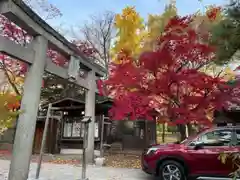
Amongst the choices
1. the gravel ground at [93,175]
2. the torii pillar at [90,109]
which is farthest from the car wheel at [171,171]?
the torii pillar at [90,109]

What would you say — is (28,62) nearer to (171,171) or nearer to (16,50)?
(16,50)

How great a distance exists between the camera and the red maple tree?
926cm

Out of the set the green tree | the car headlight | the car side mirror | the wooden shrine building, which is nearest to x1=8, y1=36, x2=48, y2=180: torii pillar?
the car headlight

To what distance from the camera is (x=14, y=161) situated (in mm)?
5457

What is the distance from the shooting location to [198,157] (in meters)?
6.65

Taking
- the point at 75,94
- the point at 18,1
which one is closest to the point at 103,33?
the point at 75,94

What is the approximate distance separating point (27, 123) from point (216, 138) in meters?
4.94

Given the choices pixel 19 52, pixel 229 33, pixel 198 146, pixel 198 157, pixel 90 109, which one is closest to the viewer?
pixel 229 33

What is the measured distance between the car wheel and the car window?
0.80m

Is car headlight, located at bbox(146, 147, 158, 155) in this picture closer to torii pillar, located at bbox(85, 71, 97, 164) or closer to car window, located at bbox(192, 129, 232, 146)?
car window, located at bbox(192, 129, 232, 146)

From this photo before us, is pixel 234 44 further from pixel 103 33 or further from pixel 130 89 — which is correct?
pixel 103 33

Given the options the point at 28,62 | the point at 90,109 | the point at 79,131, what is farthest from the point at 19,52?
the point at 79,131

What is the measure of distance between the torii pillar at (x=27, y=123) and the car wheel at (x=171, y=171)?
11.8 ft

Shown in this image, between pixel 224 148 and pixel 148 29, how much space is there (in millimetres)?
11050
